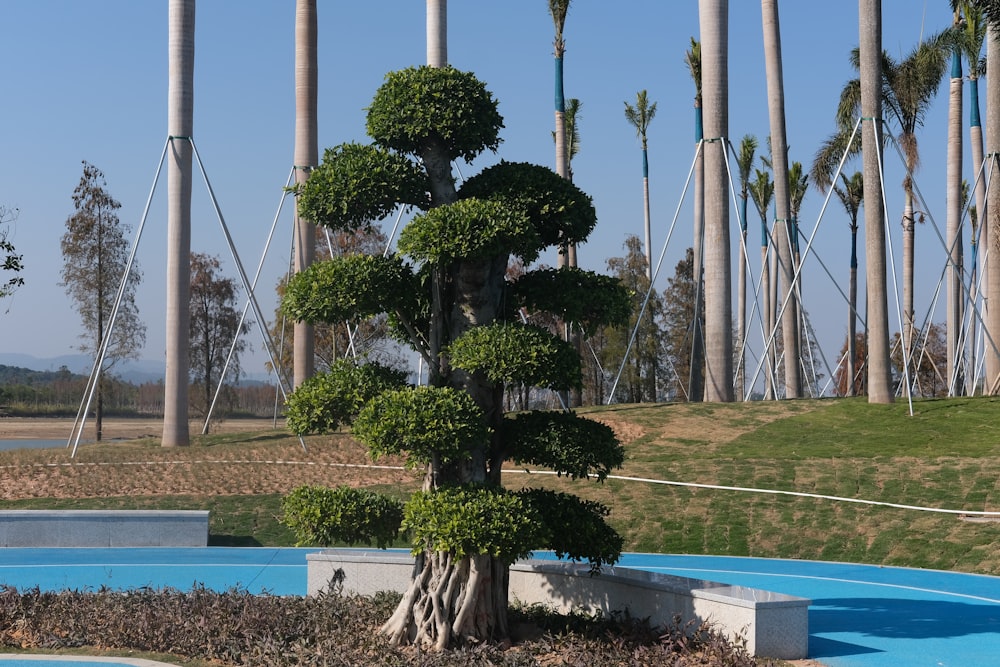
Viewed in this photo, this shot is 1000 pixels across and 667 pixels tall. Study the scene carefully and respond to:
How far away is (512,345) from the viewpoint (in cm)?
1108

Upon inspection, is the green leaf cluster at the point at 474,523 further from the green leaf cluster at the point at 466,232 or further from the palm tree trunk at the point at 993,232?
the palm tree trunk at the point at 993,232

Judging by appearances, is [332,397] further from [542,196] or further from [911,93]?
[911,93]

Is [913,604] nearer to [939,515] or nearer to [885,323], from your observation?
[939,515]

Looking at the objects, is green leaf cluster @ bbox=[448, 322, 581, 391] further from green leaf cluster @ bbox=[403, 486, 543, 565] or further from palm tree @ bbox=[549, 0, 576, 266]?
palm tree @ bbox=[549, 0, 576, 266]

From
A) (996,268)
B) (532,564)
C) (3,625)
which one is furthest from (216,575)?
(996,268)

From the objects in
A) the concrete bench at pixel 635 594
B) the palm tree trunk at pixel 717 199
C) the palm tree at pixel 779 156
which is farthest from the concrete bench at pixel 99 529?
the palm tree at pixel 779 156

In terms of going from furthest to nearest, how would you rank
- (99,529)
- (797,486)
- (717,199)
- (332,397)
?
(717,199) → (797,486) → (99,529) → (332,397)

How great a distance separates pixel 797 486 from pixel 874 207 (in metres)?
10.5

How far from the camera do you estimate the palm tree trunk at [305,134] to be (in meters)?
32.4

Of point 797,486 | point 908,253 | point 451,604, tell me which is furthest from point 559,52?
point 451,604

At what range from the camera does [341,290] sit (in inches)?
465

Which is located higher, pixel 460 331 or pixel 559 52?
pixel 559 52

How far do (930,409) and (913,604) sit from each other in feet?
48.2

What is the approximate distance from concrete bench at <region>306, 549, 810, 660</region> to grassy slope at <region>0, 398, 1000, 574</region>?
21.1 feet
